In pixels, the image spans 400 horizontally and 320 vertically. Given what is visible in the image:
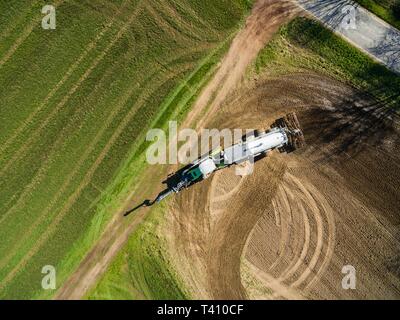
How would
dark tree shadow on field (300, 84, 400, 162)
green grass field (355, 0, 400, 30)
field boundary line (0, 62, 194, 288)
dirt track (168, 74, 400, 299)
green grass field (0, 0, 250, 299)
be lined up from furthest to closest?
1. dirt track (168, 74, 400, 299)
2. dark tree shadow on field (300, 84, 400, 162)
3. field boundary line (0, 62, 194, 288)
4. green grass field (355, 0, 400, 30)
5. green grass field (0, 0, 250, 299)

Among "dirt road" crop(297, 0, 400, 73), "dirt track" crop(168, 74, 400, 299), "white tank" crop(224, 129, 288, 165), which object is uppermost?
"dirt road" crop(297, 0, 400, 73)

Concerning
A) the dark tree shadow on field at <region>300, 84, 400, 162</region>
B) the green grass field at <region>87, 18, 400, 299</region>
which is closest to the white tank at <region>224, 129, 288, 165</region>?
the dark tree shadow on field at <region>300, 84, 400, 162</region>

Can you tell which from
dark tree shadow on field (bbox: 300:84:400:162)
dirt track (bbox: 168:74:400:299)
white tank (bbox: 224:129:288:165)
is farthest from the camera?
dirt track (bbox: 168:74:400:299)

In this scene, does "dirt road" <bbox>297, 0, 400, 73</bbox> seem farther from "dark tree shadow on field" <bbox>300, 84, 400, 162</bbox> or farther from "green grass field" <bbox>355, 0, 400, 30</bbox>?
"dark tree shadow on field" <bbox>300, 84, 400, 162</bbox>

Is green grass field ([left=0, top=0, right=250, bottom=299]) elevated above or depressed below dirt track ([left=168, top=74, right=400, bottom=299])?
above

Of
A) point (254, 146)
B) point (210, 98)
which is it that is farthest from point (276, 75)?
point (254, 146)

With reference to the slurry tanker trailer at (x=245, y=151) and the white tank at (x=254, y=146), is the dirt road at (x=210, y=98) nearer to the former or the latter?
the slurry tanker trailer at (x=245, y=151)
